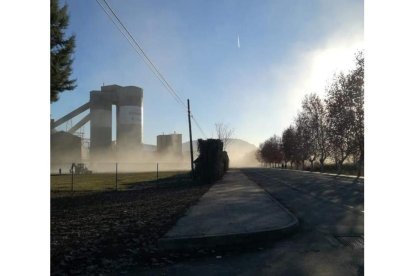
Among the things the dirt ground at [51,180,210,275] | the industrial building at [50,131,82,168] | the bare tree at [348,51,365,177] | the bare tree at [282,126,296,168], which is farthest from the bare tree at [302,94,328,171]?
the dirt ground at [51,180,210,275]

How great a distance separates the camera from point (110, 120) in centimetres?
7875

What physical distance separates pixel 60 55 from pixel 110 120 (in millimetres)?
58562

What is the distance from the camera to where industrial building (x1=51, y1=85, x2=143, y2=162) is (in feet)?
252

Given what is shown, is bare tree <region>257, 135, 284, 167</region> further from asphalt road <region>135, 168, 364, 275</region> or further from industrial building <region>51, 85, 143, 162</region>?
asphalt road <region>135, 168, 364, 275</region>

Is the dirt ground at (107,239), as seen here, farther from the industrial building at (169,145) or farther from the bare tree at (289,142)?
the industrial building at (169,145)

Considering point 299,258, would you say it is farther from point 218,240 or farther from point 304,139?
point 304,139

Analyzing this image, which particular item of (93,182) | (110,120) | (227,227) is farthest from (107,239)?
(110,120)

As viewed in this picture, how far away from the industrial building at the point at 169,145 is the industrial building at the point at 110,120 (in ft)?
60.8

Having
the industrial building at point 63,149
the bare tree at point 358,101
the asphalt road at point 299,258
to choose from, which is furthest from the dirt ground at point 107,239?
the industrial building at point 63,149

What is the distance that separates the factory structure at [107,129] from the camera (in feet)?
243

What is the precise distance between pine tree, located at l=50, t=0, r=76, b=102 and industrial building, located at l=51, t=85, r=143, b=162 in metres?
55.7

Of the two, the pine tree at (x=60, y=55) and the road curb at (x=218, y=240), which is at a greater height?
the pine tree at (x=60, y=55)
